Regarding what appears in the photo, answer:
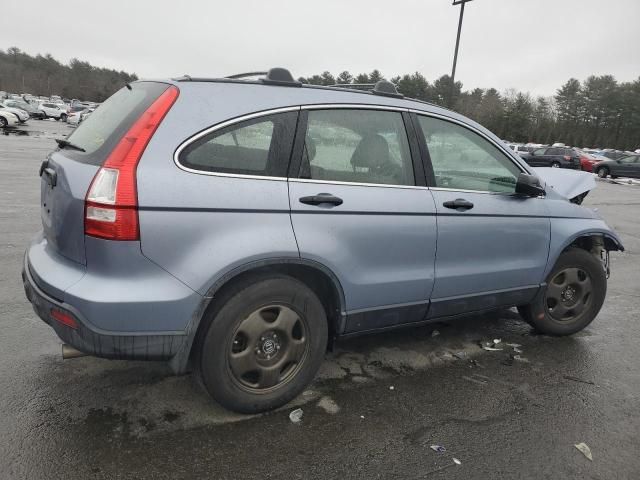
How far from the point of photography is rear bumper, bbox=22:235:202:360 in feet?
7.49

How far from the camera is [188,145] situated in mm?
2445

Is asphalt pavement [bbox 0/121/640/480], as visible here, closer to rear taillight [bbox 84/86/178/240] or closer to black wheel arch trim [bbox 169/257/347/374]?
black wheel arch trim [bbox 169/257/347/374]

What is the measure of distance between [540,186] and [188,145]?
2.55m

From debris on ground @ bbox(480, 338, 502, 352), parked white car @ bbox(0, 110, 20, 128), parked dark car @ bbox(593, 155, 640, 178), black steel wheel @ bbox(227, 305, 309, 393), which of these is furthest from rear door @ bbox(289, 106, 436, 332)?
parked white car @ bbox(0, 110, 20, 128)

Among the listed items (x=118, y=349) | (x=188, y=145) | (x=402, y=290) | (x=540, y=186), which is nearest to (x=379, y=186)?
(x=402, y=290)

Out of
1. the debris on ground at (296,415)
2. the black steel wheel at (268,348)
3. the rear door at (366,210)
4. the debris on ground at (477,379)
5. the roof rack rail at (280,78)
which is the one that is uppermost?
the roof rack rail at (280,78)

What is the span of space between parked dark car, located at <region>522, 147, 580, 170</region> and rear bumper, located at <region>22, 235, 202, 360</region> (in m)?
31.5

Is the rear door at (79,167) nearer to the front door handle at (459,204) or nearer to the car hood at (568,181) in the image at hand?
the front door handle at (459,204)

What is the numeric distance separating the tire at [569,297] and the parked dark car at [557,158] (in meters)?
28.6

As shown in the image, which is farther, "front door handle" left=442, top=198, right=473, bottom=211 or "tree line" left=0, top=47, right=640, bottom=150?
"tree line" left=0, top=47, right=640, bottom=150

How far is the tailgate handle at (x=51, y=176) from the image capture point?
2602mm

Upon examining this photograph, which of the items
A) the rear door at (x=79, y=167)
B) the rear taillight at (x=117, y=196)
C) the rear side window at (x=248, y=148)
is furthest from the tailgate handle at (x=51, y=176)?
the rear side window at (x=248, y=148)

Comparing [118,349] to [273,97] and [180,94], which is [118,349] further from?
→ [273,97]

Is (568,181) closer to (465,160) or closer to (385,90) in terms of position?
(465,160)
